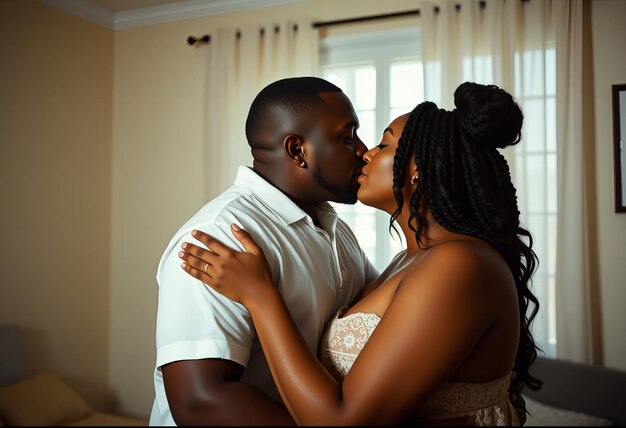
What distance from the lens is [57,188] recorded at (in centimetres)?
→ 391

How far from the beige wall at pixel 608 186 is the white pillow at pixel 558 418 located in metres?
0.47

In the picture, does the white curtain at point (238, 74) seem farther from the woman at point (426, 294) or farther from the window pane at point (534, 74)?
the woman at point (426, 294)

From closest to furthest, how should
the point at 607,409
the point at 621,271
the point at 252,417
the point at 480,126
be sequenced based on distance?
the point at 252,417
the point at 480,126
the point at 607,409
the point at 621,271

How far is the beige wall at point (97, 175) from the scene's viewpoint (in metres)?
3.66

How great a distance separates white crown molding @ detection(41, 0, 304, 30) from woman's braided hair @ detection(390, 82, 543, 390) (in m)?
2.66

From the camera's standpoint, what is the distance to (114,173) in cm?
441

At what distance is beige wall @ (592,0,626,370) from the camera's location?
3105 millimetres

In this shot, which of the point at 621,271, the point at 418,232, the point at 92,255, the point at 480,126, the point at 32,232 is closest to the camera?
the point at 480,126

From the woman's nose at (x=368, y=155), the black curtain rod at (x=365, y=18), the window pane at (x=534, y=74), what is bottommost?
the woman's nose at (x=368, y=155)

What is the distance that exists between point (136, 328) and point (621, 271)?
3.25m

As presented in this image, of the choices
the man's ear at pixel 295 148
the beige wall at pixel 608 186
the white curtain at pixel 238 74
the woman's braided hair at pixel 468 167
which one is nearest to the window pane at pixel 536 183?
the beige wall at pixel 608 186

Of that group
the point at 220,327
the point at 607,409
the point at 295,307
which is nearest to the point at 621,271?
the point at 607,409

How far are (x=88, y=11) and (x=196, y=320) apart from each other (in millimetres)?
3521

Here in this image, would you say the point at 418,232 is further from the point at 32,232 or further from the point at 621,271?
the point at 32,232
